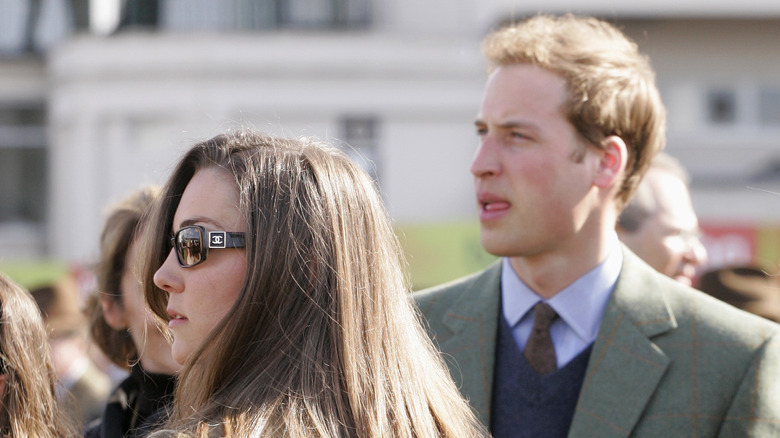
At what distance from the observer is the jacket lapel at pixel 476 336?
2531mm

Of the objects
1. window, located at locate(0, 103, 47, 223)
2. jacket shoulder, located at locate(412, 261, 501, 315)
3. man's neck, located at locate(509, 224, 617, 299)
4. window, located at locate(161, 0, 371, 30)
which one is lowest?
window, located at locate(0, 103, 47, 223)

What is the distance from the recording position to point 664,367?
2.41 meters

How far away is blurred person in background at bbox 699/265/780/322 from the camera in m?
3.70

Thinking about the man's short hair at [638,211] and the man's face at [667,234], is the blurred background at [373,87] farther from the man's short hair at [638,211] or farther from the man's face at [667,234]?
the man's short hair at [638,211]

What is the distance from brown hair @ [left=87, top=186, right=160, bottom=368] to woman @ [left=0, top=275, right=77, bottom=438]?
48 centimetres

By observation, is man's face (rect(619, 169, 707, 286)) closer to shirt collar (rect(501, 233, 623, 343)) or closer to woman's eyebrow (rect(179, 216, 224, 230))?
shirt collar (rect(501, 233, 623, 343))

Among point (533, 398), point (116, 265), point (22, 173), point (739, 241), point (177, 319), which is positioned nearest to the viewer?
point (177, 319)

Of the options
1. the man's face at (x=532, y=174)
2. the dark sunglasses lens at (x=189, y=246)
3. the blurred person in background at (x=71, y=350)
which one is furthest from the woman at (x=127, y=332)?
the blurred person in background at (x=71, y=350)

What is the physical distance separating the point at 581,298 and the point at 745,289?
1.70 meters

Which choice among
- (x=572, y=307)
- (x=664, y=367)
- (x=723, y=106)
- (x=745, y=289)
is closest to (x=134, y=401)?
(x=572, y=307)

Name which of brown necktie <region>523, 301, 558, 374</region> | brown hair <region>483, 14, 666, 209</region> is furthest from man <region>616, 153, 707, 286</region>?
brown necktie <region>523, 301, 558, 374</region>

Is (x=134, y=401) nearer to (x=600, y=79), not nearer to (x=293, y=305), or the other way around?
(x=293, y=305)

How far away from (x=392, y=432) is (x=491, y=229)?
1066 millimetres

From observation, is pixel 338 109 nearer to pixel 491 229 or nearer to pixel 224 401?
pixel 491 229
